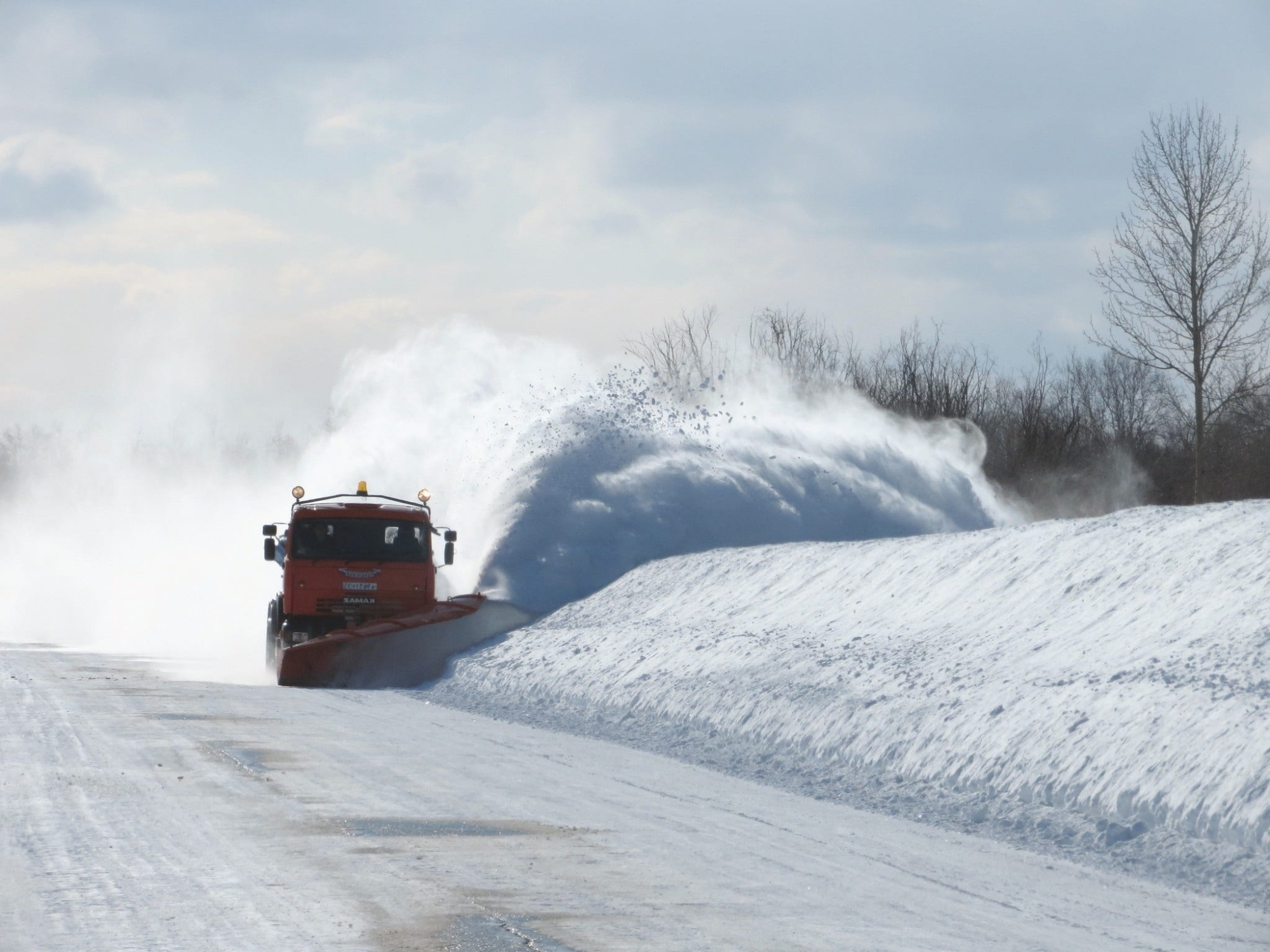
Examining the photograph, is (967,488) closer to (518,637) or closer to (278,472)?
(518,637)

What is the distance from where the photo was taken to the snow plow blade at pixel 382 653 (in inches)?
671

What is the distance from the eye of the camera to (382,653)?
17328 millimetres

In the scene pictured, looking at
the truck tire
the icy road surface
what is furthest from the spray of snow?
the icy road surface

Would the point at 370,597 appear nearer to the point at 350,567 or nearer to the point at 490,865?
the point at 350,567

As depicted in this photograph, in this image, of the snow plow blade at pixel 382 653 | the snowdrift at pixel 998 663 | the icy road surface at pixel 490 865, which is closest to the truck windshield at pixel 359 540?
the snow plow blade at pixel 382 653

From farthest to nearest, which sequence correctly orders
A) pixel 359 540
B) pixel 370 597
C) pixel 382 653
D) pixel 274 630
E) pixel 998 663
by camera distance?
pixel 274 630
pixel 359 540
pixel 370 597
pixel 382 653
pixel 998 663

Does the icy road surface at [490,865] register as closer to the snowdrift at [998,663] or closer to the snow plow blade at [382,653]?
the snowdrift at [998,663]

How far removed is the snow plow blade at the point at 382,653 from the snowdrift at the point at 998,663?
49cm

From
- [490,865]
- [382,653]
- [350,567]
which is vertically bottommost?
[490,865]

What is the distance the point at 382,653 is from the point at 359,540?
208 centimetres

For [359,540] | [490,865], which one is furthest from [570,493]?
[490,865]

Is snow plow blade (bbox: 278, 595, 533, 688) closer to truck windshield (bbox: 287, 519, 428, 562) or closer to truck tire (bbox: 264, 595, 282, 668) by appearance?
truck tire (bbox: 264, 595, 282, 668)

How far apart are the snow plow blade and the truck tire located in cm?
66

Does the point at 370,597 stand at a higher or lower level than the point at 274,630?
higher
